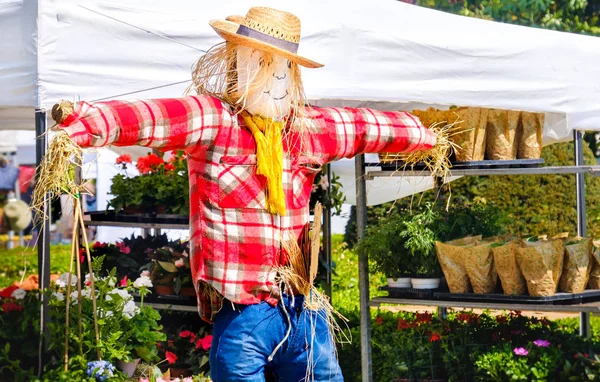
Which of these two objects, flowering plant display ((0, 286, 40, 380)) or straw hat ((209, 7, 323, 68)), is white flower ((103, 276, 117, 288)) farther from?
A: straw hat ((209, 7, 323, 68))

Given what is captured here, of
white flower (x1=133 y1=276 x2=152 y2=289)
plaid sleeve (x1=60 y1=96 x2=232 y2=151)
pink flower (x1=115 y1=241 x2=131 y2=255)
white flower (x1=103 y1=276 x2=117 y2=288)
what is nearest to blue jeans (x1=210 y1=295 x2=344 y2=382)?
plaid sleeve (x1=60 y1=96 x2=232 y2=151)

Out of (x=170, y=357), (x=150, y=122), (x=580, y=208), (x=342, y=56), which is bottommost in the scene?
(x=170, y=357)

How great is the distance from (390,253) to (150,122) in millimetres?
1881

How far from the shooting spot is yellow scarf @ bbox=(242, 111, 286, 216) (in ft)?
9.67

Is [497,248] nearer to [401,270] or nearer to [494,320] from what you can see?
[401,270]

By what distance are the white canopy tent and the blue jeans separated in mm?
1127

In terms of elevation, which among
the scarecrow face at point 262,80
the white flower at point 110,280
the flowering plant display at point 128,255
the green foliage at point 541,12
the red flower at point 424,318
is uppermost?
the green foliage at point 541,12

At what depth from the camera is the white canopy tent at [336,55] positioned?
3537 millimetres

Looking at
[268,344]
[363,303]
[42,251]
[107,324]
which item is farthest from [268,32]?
[363,303]

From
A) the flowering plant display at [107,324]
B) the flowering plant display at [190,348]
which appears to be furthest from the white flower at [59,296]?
the flowering plant display at [190,348]

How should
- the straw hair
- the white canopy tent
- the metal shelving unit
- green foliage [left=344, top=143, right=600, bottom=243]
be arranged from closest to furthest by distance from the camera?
the straw hair
the white canopy tent
the metal shelving unit
green foliage [left=344, top=143, right=600, bottom=243]

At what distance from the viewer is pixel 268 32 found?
2.94m

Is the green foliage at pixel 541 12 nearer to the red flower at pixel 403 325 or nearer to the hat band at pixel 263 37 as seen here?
the red flower at pixel 403 325

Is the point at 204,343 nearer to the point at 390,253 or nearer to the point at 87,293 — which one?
the point at 87,293
